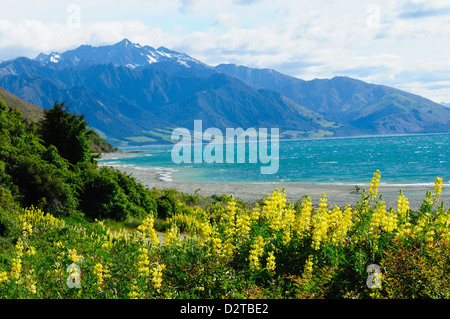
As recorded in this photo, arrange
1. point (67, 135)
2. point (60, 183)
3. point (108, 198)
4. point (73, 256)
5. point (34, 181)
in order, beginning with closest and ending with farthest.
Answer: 1. point (73, 256)
2. point (34, 181)
3. point (60, 183)
4. point (108, 198)
5. point (67, 135)

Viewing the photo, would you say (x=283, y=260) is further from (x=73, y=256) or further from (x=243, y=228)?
(x=73, y=256)

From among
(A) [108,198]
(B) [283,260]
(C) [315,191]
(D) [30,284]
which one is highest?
(B) [283,260]

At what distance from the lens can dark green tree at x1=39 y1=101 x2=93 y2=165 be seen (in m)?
24.2

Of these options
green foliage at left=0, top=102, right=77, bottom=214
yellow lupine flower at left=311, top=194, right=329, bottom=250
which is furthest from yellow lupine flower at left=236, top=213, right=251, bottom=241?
green foliage at left=0, top=102, right=77, bottom=214

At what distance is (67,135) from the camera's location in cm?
2412

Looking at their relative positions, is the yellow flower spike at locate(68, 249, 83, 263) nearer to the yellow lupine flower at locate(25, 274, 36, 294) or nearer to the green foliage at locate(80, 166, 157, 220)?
the yellow lupine flower at locate(25, 274, 36, 294)

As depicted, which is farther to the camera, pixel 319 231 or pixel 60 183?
pixel 60 183

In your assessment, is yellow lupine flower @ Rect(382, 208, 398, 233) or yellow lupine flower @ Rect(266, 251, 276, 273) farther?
yellow lupine flower @ Rect(382, 208, 398, 233)

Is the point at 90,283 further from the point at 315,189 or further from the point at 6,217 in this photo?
the point at 315,189

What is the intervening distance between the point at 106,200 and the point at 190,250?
47.3 ft

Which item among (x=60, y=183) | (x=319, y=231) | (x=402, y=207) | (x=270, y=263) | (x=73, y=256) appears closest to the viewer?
(x=270, y=263)

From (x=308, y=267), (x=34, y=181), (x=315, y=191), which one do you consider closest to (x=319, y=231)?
(x=308, y=267)
